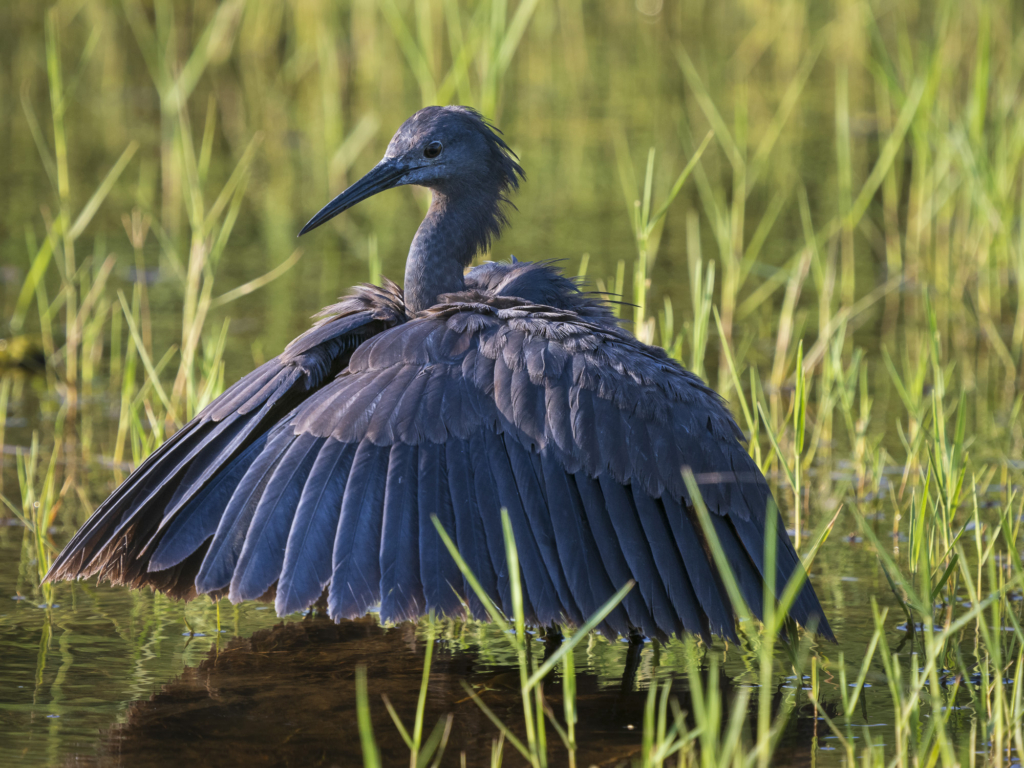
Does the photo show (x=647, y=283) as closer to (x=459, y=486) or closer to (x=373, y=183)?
(x=373, y=183)

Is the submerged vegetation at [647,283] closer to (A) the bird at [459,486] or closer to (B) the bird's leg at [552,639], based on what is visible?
(B) the bird's leg at [552,639]

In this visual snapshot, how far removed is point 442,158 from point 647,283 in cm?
80

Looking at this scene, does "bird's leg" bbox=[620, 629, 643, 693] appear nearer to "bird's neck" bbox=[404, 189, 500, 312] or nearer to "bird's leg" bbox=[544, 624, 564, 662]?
"bird's leg" bbox=[544, 624, 564, 662]

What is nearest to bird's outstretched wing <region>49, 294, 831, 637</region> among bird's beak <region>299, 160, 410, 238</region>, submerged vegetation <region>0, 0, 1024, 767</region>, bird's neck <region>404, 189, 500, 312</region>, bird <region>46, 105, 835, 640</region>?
bird <region>46, 105, 835, 640</region>

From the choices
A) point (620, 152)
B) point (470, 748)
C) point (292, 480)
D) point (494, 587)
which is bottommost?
point (470, 748)

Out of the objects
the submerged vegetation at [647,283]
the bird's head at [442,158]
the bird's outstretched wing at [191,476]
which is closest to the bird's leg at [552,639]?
the submerged vegetation at [647,283]

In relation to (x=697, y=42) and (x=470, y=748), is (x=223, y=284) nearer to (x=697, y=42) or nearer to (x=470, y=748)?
(x=470, y=748)

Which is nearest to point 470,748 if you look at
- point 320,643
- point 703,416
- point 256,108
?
point 320,643

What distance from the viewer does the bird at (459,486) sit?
3365 millimetres

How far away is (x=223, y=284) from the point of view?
7.18 metres

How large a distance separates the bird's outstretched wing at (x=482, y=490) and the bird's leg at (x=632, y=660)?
0.27 m

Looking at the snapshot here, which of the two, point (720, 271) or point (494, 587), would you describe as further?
point (720, 271)

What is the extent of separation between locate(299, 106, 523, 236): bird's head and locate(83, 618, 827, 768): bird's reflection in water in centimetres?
145

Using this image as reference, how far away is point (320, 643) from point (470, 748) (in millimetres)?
798
